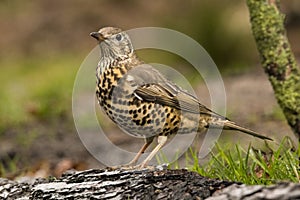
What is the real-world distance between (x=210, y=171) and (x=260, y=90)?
4.75 m

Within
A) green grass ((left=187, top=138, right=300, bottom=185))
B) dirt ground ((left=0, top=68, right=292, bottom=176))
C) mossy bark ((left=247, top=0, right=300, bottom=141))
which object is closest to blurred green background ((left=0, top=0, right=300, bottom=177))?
dirt ground ((left=0, top=68, right=292, bottom=176))

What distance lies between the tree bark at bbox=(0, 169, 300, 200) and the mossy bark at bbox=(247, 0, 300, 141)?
1.81 meters

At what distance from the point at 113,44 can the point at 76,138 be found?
372cm

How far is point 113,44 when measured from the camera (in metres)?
4.90

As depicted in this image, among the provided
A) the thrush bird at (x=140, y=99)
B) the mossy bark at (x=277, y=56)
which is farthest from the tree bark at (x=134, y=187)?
the mossy bark at (x=277, y=56)

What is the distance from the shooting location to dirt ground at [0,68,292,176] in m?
7.22

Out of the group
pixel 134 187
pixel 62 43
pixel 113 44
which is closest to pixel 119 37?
pixel 113 44

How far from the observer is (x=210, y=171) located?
5.01 m

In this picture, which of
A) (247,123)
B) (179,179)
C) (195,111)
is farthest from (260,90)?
(179,179)

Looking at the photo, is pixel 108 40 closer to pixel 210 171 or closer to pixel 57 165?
pixel 210 171

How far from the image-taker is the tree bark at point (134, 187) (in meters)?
3.86

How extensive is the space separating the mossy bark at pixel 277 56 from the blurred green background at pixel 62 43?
210cm

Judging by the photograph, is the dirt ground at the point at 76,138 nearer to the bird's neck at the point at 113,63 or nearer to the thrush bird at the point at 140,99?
the thrush bird at the point at 140,99

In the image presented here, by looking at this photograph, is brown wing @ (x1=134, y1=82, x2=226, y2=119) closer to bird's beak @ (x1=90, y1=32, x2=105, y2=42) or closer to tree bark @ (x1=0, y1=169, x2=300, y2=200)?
bird's beak @ (x1=90, y1=32, x2=105, y2=42)
